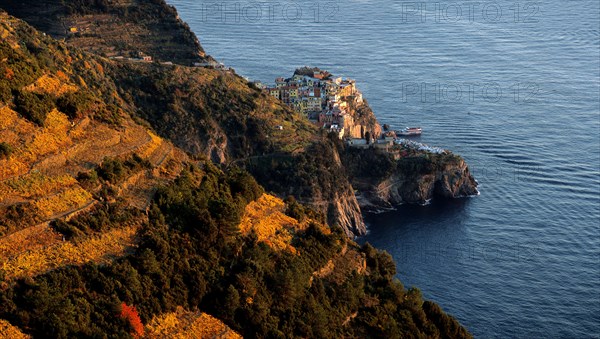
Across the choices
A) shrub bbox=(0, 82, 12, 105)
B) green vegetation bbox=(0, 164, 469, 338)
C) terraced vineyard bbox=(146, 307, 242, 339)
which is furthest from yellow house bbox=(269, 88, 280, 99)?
terraced vineyard bbox=(146, 307, 242, 339)

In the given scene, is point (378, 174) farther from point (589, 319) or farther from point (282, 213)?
point (282, 213)

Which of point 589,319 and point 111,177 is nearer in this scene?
point 111,177

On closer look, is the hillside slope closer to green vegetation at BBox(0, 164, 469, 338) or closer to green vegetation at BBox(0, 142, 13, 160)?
green vegetation at BBox(0, 164, 469, 338)

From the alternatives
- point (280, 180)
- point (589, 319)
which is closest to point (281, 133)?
point (280, 180)

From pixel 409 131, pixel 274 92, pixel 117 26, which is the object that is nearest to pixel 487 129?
pixel 409 131

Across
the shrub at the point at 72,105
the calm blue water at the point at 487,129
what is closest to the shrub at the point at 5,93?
the shrub at the point at 72,105
